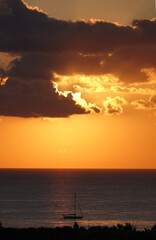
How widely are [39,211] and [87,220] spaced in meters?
25.3

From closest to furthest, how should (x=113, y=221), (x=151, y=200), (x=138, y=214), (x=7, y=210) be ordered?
(x=113, y=221)
(x=138, y=214)
(x=7, y=210)
(x=151, y=200)

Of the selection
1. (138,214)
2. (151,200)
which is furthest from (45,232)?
(151,200)

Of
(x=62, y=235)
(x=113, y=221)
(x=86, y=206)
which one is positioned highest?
(x=86, y=206)

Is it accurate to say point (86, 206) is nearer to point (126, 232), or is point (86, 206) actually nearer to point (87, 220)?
point (87, 220)

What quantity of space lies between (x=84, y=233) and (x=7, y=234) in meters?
8.74

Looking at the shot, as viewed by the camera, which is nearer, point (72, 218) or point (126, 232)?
point (126, 232)

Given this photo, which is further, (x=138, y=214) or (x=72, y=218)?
(x=138, y=214)

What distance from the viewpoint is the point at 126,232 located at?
63.4m

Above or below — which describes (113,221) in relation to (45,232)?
above

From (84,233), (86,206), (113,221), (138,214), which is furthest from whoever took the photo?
(86,206)

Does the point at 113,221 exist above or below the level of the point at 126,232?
above

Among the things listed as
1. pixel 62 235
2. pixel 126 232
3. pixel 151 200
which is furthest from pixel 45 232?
pixel 151 200

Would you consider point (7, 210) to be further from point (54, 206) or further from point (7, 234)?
point (7, 234)

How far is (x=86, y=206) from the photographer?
176750mm
